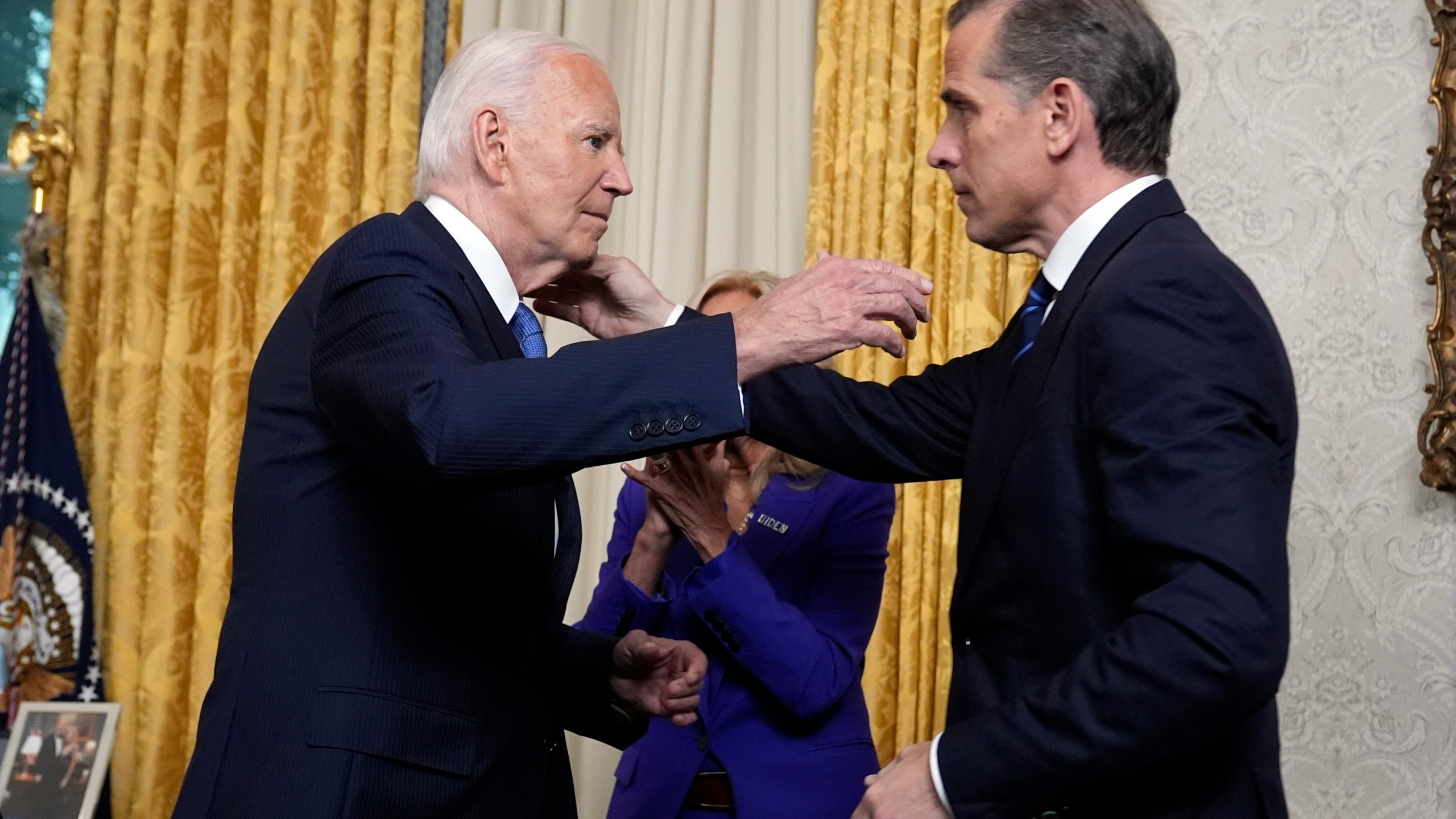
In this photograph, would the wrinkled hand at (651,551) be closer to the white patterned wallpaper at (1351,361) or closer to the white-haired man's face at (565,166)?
the white-haired man's face at (565,166)

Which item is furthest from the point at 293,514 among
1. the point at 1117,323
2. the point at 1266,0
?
the point at 1266,0

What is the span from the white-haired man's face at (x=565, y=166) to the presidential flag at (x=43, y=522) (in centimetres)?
250

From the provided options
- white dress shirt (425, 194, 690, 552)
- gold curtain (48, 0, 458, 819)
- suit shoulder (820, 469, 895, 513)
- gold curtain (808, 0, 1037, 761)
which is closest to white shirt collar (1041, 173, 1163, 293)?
white dress shirt (425, 194, 690, 552)

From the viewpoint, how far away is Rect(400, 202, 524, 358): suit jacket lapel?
1803mm

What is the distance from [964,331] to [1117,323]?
2.13 meters

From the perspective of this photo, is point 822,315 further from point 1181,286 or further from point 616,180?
point 616,180

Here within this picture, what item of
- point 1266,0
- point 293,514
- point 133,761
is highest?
point 1266,0

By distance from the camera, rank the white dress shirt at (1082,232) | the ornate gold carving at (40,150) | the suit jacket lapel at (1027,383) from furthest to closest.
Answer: the ornate gold carving at (40,150) → the white dress shirt at (1082,232) → the suit jacket lapel at (1027,383)

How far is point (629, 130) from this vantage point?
168 inches

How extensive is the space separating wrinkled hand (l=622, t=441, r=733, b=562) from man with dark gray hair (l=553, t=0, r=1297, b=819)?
26.0 inches

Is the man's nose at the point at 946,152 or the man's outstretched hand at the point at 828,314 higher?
the man's nose at the point at 946,152

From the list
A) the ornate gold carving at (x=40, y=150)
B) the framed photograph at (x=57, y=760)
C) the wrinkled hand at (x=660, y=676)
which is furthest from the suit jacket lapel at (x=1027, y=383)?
the ornate gold carving at (x=40, y=150)

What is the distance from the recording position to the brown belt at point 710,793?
2463 mm

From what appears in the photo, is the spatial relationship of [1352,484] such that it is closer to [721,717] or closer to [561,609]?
[721,717]
